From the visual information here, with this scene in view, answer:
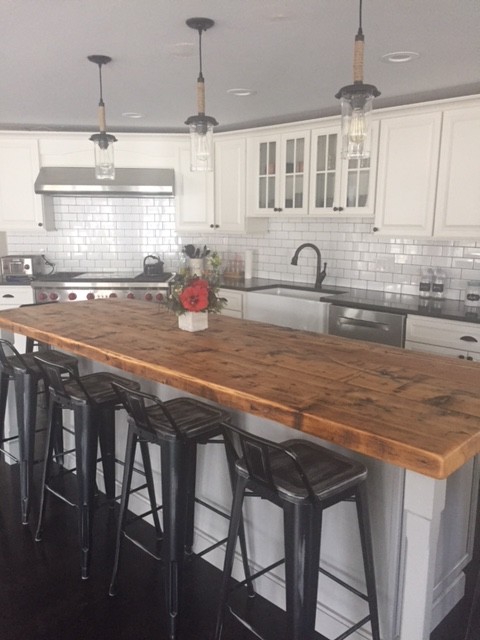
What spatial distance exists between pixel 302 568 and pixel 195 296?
1343 mm

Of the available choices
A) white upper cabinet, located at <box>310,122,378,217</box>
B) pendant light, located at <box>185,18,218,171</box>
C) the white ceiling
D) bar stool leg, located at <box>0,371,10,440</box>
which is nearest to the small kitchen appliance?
the white ceiling

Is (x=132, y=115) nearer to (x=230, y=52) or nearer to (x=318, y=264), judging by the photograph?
(x=230, y=52)

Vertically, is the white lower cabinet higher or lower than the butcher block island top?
lower

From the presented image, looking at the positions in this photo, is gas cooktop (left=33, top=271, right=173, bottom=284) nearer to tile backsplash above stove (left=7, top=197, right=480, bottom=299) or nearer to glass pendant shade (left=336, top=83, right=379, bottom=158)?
tile backsplash above stove (left=7, top=197, right=480, bottom=299)

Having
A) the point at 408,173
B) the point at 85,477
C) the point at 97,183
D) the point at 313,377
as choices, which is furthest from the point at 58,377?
the point at 97,183

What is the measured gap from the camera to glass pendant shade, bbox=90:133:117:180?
302 centimetres

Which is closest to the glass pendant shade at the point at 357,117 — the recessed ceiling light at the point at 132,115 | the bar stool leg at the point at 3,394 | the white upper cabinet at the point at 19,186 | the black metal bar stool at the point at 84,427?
the black metal bar stool at the point at 84,427

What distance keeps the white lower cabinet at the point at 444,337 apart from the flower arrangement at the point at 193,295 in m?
1.68

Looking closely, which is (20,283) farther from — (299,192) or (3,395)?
(299,192)

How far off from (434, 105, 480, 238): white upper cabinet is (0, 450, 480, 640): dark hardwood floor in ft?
8.06

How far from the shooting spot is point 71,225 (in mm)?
5648

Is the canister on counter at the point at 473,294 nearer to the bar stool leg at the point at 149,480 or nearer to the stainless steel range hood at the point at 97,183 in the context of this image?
the bar stool leg at the point at 149,480

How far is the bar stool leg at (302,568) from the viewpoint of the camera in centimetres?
150

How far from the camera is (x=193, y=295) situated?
97.7 inches
